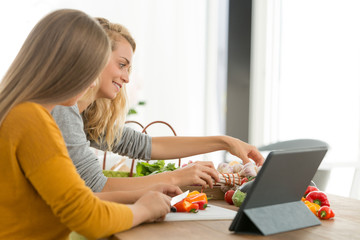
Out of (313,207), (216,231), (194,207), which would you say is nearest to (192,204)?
(194,207)

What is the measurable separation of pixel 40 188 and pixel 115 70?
0.89 m

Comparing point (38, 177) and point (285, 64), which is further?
point (285, 64)

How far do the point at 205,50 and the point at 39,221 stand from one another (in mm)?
3754

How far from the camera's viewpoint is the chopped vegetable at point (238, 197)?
1.42 m

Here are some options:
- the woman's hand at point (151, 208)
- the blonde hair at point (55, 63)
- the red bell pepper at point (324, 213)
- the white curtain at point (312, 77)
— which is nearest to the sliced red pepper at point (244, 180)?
the red bell pepper at point (324, 213)

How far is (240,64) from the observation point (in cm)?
457

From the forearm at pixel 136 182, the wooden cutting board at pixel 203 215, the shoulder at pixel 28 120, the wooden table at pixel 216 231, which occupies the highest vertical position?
the shoulder at pixel 28 120

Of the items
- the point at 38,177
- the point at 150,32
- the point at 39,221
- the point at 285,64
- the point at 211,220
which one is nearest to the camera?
the point at 38,177

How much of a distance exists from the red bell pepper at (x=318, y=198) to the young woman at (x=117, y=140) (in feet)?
1.01

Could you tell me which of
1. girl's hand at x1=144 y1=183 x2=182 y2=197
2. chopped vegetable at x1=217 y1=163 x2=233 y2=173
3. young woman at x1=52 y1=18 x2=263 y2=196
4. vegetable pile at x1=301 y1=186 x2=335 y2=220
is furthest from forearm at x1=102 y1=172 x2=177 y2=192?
vegetable pile at x1=301 y1=186 x2=335 y2=220

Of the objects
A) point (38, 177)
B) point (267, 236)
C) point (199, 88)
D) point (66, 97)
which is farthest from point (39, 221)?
point (199, 88)

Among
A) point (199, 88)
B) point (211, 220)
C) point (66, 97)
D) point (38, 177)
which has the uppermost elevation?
point (66, 97)

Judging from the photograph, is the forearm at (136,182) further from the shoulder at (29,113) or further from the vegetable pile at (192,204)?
the shoulder at (29,113)

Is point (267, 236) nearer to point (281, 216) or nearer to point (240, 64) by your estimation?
point (281, 216)
